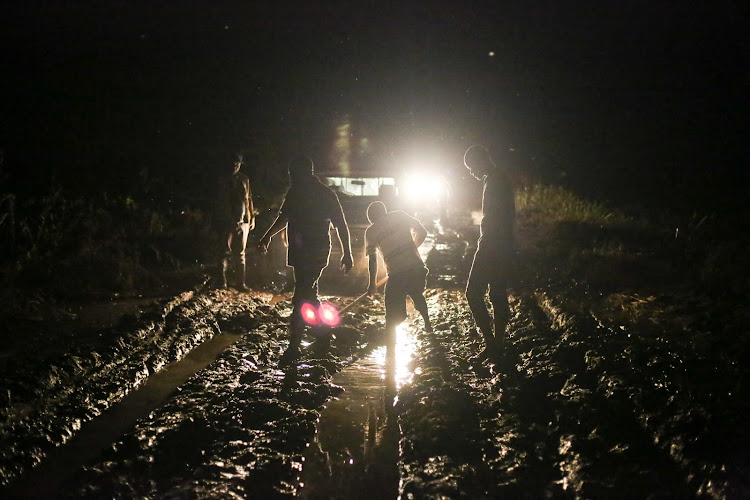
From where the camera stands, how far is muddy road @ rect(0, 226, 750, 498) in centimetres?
300

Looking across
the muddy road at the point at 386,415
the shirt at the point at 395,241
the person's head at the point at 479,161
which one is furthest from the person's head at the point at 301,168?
the muddy road at the point at 386,415

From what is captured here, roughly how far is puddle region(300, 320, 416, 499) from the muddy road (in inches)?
0.6

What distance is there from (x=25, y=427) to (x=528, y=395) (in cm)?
357

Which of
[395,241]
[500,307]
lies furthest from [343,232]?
[500,307]

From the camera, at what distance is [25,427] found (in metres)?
3.59

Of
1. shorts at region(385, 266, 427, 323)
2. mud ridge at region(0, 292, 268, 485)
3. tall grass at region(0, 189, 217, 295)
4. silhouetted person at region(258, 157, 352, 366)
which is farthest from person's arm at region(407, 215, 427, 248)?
tall grass at region(0, 189, 217, 295)

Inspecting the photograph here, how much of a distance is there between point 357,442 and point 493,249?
8.17 ft

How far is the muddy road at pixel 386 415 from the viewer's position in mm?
3002

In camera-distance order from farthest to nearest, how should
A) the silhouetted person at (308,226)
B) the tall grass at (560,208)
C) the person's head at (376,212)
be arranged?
the tall grass at (560,208) < the silhouetted person at (308,226) < the person's head at (376,212)

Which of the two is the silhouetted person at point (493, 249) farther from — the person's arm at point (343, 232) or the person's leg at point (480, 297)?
the person's arm at point (343, 232)

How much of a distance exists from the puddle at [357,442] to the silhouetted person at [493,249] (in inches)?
36.8

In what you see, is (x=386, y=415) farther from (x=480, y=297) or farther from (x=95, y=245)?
(x=95, y=245)

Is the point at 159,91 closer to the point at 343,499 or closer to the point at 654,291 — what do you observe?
the point at 654,291

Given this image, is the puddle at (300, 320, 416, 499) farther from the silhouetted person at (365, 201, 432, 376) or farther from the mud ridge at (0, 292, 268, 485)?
the mud ridge at (0, 292, 268, 485)
